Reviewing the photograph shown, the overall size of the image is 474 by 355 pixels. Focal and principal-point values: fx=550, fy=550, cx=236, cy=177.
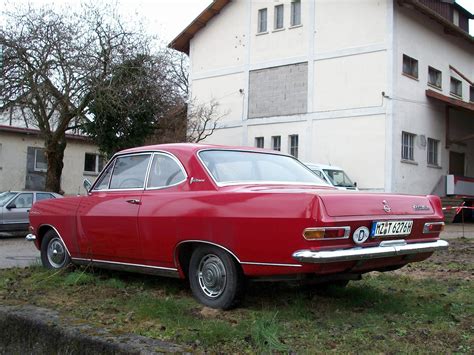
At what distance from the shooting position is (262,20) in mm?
26281

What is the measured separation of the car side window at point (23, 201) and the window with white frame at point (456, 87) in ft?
65.7

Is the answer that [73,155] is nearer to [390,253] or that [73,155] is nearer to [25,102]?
[25,102]

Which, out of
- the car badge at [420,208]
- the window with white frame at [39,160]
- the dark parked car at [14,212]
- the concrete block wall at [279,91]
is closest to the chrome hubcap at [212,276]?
the car badge at [420,208]

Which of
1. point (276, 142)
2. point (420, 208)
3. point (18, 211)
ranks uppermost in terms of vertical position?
point (276, 142)

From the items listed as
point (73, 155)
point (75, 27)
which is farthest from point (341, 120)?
point (73, 155)

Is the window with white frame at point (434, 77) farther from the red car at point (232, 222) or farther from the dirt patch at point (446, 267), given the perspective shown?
the red car at point (232, 222)

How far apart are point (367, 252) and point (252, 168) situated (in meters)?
1.54

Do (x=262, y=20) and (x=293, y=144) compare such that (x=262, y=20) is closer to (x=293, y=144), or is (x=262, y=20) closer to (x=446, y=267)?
(x=293, y=144)

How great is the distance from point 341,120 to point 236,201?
19.3m

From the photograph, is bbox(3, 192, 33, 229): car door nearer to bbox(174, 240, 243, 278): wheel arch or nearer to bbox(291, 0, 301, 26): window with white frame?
bbox(174, 240, 243, 278): wheel arch

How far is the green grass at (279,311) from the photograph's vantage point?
12.3 ft

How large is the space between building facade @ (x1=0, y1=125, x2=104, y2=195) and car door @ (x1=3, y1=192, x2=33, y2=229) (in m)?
12.0

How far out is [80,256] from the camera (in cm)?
623

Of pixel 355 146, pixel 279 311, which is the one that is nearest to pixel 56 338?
pixel 279 311
